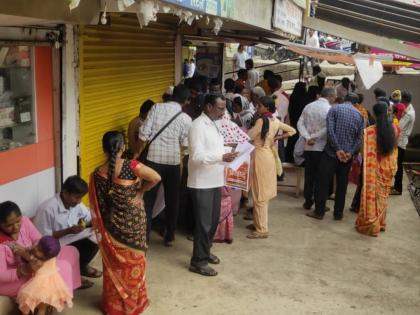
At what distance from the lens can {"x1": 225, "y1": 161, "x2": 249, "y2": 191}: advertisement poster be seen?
560 cm

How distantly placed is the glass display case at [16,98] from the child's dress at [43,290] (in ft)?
4.56

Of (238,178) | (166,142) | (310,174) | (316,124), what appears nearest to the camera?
(166,142)

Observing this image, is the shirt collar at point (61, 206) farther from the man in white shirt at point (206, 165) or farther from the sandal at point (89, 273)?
the man in white shirt at point (206, 165)

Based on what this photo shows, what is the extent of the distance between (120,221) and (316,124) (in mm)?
3952

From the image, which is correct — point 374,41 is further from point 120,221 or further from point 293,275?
point 120,221

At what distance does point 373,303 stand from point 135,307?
7.09 feet

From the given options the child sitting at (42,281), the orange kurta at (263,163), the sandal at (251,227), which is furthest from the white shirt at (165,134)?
the child sitting at (42,281)

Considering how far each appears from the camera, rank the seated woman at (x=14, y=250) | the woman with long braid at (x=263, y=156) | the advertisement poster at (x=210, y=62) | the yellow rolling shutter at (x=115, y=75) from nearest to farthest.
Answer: the seated woman at (x=14, y=250)
the yellow rolling shutter at (x=115, y=75)
the woman with long braid at (x=263, y=156)
the advertisement poster at (x=210, y=62)

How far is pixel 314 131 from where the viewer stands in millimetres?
7078

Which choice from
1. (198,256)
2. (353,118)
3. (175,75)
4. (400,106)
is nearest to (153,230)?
(198,256)

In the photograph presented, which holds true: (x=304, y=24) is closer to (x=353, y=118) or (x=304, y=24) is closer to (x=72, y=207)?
(x=353, y=118)

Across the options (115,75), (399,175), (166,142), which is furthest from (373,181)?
(115,75)

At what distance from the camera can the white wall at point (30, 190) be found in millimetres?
4413

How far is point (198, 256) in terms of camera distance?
4965mm
